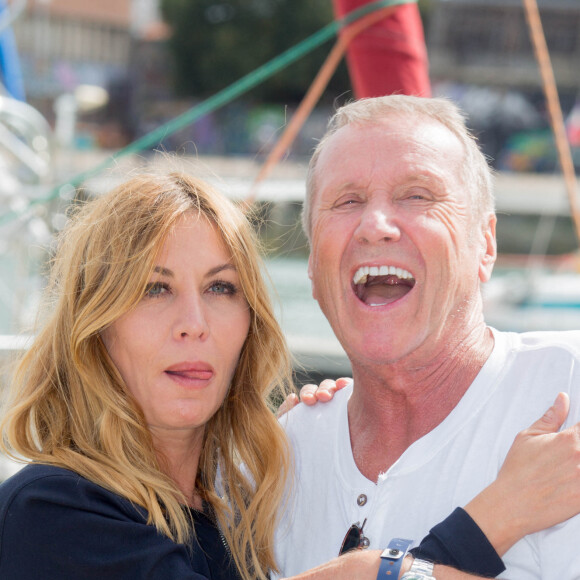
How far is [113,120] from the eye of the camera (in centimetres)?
4281

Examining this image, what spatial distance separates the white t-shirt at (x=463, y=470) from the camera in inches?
78.5

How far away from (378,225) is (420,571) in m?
0.87

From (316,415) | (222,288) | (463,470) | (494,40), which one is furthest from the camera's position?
(494,40)

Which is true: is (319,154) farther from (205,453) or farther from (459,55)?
(459,55)

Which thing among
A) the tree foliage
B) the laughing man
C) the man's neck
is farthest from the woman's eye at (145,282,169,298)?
the tree foliage

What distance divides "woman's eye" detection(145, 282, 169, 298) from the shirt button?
28.9 inches

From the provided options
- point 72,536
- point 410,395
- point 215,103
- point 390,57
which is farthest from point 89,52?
point 72,536

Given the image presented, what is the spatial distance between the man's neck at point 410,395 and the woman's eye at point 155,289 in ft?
1.85

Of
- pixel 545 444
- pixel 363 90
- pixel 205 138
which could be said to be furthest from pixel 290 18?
pixel 545 444

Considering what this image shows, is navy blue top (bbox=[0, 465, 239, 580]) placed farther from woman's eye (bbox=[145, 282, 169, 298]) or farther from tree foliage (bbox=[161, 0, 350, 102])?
tree foliage (bbox=[161, 0, 350, 102])

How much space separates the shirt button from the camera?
2.15 meters

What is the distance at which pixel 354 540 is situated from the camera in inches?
82.2

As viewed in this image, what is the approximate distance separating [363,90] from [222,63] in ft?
115

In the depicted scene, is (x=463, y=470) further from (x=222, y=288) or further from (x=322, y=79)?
(x=322, y=79)
